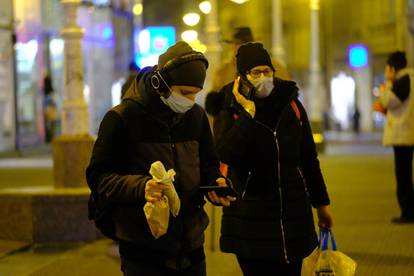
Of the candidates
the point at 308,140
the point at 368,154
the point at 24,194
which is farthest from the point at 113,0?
the point at 308,140

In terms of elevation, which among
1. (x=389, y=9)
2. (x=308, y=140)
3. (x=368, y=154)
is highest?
(x=389, y=9)

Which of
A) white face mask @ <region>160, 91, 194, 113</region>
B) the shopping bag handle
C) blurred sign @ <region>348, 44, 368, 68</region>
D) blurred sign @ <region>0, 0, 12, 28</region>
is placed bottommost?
the shopping bag handle

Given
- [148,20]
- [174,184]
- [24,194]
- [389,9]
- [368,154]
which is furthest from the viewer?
[148,20]

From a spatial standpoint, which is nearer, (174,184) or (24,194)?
(174,184)

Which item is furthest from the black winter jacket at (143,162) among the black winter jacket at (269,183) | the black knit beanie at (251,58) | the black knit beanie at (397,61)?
the black knit beanie at (397,61)

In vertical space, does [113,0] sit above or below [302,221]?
above

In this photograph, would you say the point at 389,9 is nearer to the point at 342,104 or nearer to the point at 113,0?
the point at 342,104

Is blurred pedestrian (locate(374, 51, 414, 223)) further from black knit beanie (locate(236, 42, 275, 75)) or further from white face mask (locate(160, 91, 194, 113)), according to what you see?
white face mask (locate(160, 91, 194, 113))

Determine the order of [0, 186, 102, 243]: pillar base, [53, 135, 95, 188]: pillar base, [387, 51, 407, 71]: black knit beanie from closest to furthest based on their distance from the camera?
[0, 186, 102, 243]: pillar base, [53, 135, 95, 188]: pillar base, [387, 51, 407, 71]: black knit beanie

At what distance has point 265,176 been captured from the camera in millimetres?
5191

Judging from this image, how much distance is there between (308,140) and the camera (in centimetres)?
545

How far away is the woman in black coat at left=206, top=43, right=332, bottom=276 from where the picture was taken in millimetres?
5148

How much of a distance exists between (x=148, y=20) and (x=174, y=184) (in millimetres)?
57455

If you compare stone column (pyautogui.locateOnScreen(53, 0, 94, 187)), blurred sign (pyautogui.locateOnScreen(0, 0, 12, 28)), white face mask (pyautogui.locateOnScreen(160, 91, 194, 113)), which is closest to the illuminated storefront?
blurred sign (pyautogui.locateOnScreen(0, 0, 12, 28))
